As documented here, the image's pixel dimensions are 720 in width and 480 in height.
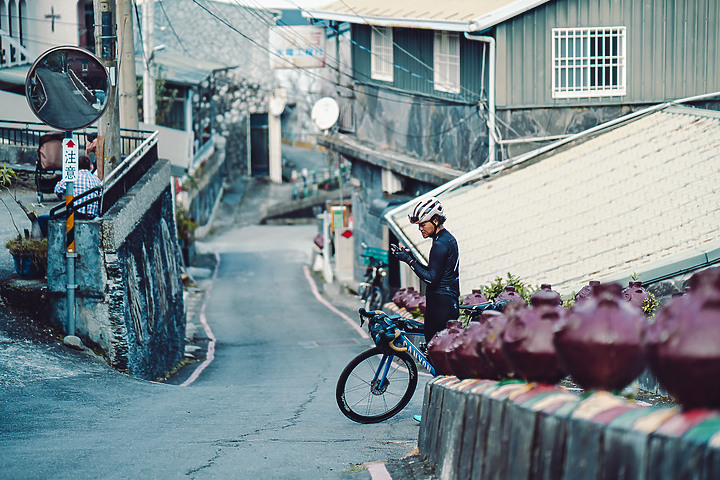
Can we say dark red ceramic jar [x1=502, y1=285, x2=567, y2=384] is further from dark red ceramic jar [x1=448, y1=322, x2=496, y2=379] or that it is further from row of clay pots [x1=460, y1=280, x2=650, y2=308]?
row of clay pots [x1=460, y1=280, x2=650, y2=308]

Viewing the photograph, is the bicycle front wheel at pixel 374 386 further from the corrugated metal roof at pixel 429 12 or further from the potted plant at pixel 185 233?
the potted plant at pixel 185 233

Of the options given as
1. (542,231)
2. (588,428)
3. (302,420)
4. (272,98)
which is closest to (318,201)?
(272,98)

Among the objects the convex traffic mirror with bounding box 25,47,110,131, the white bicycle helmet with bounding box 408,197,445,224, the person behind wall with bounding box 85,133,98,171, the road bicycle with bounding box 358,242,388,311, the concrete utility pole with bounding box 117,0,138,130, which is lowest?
the road bicycle with bounding box 358,242,388,311

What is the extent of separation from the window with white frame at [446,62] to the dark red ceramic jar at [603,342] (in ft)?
51.2

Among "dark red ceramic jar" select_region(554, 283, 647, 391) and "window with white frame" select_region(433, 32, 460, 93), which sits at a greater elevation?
"window with white frame" select_region(433, 32, 460, 93)

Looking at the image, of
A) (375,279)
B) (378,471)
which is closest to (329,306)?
Result: (375,279)

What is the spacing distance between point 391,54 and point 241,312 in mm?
8048

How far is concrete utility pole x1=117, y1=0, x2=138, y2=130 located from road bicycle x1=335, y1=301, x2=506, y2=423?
9.07 metres

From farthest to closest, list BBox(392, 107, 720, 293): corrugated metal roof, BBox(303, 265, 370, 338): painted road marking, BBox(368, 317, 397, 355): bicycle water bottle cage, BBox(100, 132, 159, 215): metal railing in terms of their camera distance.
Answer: BBox(303, 265, 370, 338): painted road marking < BBox(392, 107, 720, 293): corrugated metal roof < BBox(100, 132, 159, 215): metal railing < BBox(368, 317, 397, 355): bicycle water bottle cage

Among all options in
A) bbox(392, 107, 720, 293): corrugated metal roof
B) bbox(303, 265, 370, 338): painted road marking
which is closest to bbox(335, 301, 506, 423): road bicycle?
bbox(392, 107, 720, 293): corrugated metal roof

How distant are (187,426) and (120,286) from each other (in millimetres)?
3293

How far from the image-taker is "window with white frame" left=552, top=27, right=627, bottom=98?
55.7 ft

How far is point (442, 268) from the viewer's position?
24.9 feet

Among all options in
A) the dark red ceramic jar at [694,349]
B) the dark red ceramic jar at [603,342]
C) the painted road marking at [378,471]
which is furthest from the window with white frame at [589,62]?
the dark red ceramic jar at [694,349]
